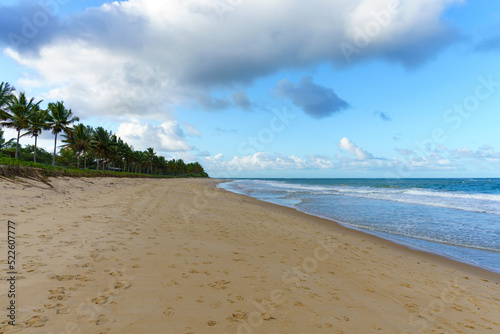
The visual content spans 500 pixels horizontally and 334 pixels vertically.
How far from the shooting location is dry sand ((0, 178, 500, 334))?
3703 millimetres

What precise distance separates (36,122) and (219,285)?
51652 millimetres

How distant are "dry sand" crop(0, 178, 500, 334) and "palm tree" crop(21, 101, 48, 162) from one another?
42.1 metres

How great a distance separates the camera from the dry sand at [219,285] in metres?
3.70

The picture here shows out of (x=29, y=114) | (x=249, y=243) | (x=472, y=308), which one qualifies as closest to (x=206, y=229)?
(x=249, y=243)

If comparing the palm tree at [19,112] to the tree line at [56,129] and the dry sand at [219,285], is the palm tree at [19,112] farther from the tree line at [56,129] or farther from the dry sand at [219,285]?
the dry sand at [219,285]

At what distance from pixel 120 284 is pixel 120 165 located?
108190 millimetres

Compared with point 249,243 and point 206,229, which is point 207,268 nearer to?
point 249,243

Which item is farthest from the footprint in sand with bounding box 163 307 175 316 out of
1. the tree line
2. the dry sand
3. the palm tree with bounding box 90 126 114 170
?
the palm tree with bounding box 90 126 114 170

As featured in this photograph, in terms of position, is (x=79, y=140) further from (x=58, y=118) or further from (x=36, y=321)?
(x=36, y=321)

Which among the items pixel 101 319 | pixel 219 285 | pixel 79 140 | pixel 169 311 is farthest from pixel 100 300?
pixel 79 140

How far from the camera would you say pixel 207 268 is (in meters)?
5.74

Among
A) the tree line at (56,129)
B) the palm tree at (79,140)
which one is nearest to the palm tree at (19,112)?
the tree line at (56,129)

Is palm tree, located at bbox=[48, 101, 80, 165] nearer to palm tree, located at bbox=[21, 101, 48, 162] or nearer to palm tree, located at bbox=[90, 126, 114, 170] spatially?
palm tree, located at bbox=[21, 101, 48, 162]

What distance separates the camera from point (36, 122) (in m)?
41.5
